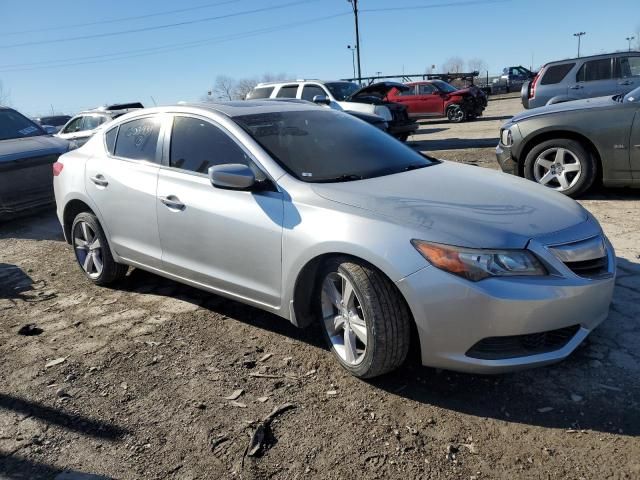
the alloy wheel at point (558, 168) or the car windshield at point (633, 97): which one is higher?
the car windshield at point (633, 97)

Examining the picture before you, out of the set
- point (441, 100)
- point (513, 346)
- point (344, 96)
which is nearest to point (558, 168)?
point (513, 346)

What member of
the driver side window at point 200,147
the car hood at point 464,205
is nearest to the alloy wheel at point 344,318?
the car hood at point 464,205

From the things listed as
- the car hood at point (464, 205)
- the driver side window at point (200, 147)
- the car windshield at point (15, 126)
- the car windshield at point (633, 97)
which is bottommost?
the car hood at point (464, 205)

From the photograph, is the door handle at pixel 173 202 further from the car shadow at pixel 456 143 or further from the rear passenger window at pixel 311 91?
the rear passenger window at pixel 311 91

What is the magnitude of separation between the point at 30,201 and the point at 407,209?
6.62m

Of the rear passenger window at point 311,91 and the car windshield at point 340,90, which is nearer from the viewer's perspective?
the car windshield at point 340,90

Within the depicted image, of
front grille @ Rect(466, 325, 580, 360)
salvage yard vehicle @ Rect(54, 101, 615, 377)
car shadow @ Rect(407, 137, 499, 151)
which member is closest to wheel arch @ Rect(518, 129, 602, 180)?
salvage yard vehicle @ Rect(54, 101, 615, 377)

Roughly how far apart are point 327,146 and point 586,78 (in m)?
10.4

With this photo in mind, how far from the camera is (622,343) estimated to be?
127 inches

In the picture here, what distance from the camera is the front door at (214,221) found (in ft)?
10.8

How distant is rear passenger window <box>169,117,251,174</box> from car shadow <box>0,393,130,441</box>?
1746 millimetres

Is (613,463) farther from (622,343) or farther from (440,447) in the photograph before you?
(622,343)

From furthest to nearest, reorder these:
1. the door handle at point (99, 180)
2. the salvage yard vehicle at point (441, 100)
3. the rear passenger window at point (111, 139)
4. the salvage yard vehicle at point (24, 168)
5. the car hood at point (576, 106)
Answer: the salvage yard vehicle at point (441, 100) → the salvage yard vehicle at point (24, 168) → the car hood at point (576, 106) → the rear passenger window at point (111, 139) → the door handle at point (99, 180)

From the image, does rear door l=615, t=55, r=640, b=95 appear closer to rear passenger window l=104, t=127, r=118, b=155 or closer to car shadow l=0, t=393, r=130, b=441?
rear passenger window l=104, t=127, r=118, b=155
